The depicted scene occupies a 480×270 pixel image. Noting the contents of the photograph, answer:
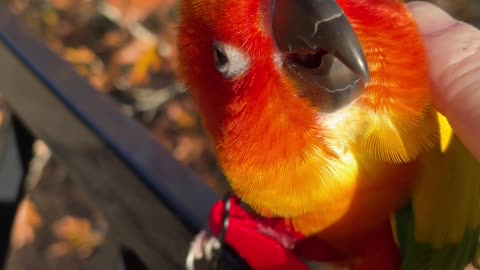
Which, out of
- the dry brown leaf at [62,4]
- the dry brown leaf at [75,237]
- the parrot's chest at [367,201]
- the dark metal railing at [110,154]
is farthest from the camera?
the dry brown leaf at [62,4]

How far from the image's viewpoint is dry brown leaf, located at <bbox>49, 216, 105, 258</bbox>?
167cm

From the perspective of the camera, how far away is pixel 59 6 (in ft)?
7.29

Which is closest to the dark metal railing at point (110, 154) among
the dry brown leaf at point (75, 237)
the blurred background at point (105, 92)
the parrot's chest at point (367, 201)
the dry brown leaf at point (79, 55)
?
the parrot's chest at point (367, 201)

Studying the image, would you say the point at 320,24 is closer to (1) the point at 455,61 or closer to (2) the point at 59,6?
(1) the point at 455,61

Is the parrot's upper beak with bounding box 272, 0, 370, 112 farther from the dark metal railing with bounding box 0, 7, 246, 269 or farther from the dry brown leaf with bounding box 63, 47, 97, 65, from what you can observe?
the dry brown leaf with bounding box 63, 47, 97, 65

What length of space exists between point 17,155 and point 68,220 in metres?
0.39

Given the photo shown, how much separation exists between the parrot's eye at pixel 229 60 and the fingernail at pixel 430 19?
25 centimetres

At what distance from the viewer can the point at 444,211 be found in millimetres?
614

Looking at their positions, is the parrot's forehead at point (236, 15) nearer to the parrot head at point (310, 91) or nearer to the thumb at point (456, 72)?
the parrot head at point (310, 91)

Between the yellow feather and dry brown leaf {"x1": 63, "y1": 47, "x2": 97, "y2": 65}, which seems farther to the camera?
dry brown leaf {"x1": 63, "y1": 47, "x2": 97, "y2": 65}

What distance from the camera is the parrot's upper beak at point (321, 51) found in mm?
506

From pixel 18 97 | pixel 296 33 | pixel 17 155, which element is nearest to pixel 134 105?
pixel 17 155

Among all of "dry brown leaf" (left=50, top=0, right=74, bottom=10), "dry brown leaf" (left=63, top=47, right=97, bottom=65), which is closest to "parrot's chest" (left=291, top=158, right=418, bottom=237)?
"dry brown leaf" (left=63, top=47, right=97, bottom=65)

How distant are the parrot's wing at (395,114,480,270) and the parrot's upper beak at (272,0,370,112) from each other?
13cm
